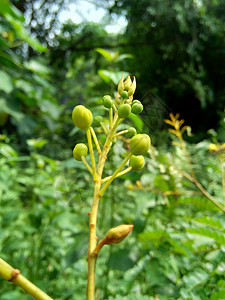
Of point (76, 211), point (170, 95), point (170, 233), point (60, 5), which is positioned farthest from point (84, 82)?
point (170, 233)

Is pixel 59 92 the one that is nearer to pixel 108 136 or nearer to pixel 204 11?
pixel 204 11

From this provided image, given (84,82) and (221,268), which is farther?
(84,82)

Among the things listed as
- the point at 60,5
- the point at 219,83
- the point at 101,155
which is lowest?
the point at 101,155

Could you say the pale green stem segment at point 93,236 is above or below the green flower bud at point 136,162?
below

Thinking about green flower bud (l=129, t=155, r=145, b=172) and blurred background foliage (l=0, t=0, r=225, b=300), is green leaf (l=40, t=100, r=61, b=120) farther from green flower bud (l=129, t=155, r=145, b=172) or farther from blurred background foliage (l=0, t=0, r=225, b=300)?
green flower bud (l=129, t=155, r=145, b=172)

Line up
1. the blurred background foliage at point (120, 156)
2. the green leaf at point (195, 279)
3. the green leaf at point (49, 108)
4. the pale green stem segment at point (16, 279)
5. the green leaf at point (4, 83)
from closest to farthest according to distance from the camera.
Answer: the pale green stem segment at point (16, 279)
the green leaf at point (195, 279)
the blurred background foliage at point (120, 156)
the green leaf at point (4, 83)
the green leaf at point (49, 108)

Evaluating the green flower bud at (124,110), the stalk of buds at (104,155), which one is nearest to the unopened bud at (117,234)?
the stalk of buds at (104,155)

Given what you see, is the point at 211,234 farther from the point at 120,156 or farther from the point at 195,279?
the point at 120,156

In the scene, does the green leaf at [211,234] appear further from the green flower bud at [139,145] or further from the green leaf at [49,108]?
the green leaf at [49,108]

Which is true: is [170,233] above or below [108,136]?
below
